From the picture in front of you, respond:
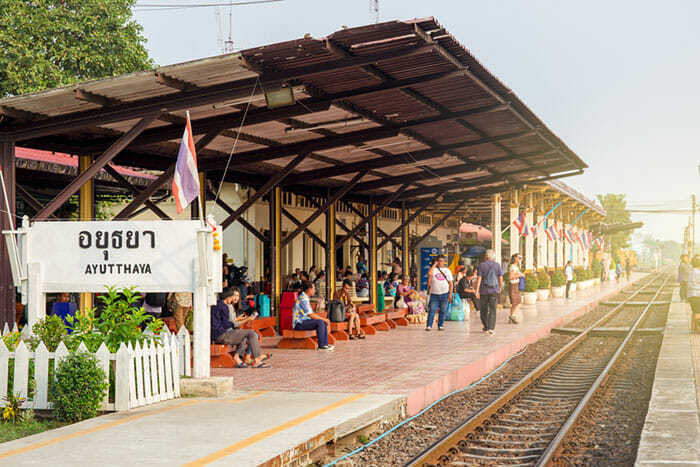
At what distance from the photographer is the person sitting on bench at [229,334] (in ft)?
37.9

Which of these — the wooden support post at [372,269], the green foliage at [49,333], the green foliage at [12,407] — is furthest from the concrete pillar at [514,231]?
the green foliage at [12,407]

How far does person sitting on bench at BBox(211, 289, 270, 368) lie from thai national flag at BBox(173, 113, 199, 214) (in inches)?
96.0

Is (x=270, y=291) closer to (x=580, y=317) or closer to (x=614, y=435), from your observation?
(x=614, y=435)

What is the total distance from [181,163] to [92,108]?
8.73 ft

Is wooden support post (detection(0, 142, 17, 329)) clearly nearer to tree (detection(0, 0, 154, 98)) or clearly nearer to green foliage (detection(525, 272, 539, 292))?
tree (detection(0, 0, 154, 98))

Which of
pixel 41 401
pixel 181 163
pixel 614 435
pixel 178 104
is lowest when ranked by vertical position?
pixel 614 435

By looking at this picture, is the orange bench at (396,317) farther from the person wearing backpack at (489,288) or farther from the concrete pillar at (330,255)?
the person wearing backpack at (489,288)

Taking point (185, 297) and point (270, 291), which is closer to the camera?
point (185, 297)

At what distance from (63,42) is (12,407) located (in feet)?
75.8

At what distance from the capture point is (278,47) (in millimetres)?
9727

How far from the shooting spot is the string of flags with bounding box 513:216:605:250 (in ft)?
88.5

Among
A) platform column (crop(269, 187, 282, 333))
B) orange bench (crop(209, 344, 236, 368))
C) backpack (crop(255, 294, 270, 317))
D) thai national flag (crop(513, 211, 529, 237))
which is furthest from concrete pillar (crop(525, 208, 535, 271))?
orange bench (crop(209, 344, 236, 368))

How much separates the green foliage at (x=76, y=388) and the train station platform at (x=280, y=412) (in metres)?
0.24

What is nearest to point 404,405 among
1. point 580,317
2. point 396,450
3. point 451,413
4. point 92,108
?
point 451,413
